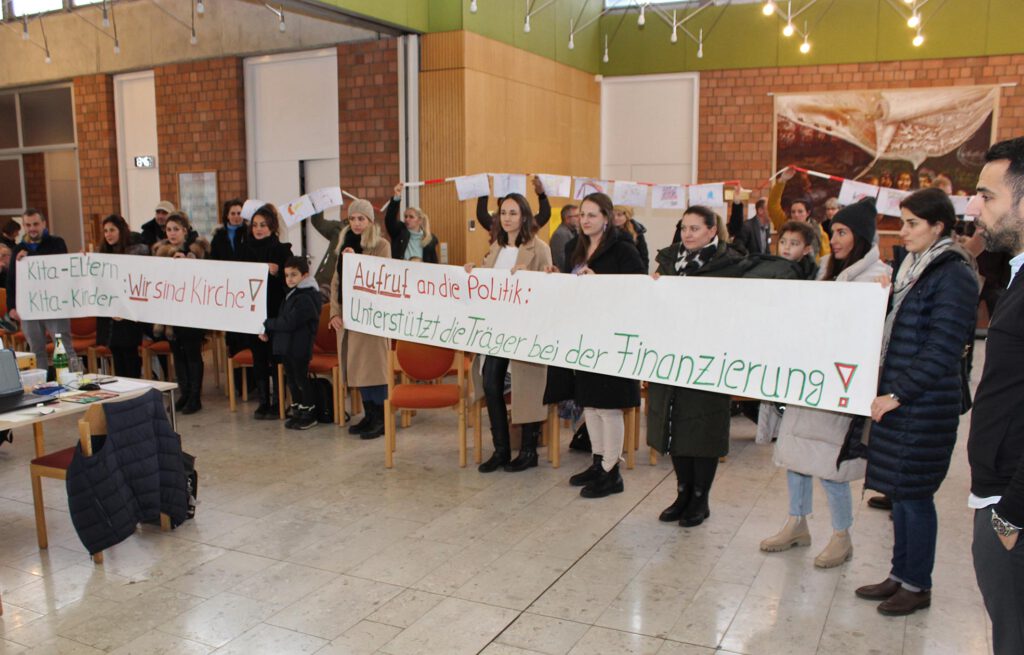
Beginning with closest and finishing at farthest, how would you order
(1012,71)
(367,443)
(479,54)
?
(367,443) → (479,54) → (1012,71)

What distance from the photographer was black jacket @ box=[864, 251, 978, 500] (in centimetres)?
293

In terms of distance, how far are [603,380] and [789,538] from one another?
1225mm

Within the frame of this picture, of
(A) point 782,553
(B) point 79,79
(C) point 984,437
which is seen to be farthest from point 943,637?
(B) point 79,79

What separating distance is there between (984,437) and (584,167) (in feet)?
31.8

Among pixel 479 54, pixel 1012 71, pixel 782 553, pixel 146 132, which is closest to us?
pixel 782 553

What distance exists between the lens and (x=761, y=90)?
1079cm

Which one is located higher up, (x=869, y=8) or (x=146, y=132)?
(x=869, y=8)

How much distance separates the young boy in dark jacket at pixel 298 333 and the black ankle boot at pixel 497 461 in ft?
5.57

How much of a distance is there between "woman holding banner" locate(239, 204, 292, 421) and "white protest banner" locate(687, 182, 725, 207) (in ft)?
11.8

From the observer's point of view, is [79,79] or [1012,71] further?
[79,79]

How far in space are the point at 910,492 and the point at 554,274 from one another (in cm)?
210

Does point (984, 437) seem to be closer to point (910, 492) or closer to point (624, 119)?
point (910, 492)

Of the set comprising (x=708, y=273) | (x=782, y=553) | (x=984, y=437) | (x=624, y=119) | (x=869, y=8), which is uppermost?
(x=869, y=8)

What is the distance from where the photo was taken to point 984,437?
1926mm
